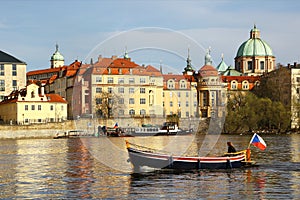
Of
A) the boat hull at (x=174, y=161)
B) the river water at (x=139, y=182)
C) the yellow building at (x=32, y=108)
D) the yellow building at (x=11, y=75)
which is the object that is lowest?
the river water at (x=139, y=182)

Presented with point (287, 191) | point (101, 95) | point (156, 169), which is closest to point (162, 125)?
point (101, 95)

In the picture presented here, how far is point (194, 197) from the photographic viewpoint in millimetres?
34625

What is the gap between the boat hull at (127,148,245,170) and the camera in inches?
1778

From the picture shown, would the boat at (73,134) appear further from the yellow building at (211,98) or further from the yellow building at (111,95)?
the yellow building at (211,98)

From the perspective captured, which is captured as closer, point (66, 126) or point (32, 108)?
point (66, 126)

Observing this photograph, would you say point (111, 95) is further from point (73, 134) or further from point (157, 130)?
point (157, 130)

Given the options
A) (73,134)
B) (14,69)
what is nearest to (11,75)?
(14,69)

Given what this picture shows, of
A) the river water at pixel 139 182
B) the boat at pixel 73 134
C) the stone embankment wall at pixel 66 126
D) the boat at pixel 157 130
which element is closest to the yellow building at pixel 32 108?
the stone embankment wall at pixel 66 126

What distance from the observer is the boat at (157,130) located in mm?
128375

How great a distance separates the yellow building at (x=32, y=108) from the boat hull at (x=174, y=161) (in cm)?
9075

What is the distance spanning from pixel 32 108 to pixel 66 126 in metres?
11.4

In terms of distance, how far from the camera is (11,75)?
154 metres

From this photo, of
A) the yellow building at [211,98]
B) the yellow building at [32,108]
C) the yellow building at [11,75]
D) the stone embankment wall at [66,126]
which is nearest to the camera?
the stone embankment wall at [66,126]

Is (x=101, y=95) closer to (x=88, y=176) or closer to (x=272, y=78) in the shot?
(x=272, y=78)
